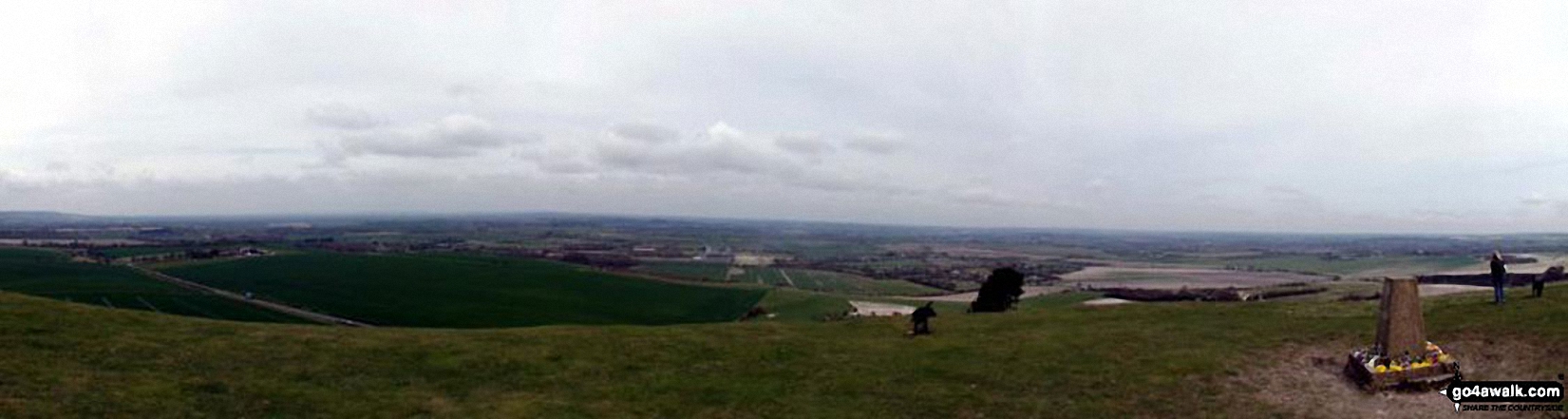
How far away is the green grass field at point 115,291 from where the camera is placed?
79.8m

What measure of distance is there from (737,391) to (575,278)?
10767cm

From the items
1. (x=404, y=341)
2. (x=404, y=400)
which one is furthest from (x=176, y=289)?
(x=404, y=400)

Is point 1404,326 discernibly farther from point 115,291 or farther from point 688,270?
point 688,270

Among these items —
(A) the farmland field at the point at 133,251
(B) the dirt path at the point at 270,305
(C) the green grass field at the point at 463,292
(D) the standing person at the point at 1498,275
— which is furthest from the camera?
(A) the farmland field at the point at 133,251

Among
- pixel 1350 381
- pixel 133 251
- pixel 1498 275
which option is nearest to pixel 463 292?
pixel 1350 381

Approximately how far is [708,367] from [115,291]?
9896 centimetres

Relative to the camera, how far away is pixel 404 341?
26719mm

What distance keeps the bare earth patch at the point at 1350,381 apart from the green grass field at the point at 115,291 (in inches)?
3114

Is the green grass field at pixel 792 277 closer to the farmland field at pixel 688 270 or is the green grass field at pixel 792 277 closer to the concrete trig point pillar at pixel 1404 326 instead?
the farmland field at pixel 688 270

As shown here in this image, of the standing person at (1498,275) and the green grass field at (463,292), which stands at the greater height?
the standing person at (1498,275)

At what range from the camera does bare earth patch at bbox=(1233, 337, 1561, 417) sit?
1986 cm

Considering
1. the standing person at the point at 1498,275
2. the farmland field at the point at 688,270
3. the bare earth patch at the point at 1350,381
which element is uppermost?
the standing person at the point at 1498,275

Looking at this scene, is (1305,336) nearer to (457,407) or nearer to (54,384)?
(457,407)

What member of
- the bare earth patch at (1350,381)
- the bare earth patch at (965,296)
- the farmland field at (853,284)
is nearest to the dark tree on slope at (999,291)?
the bare earth patch at (1350,381)
